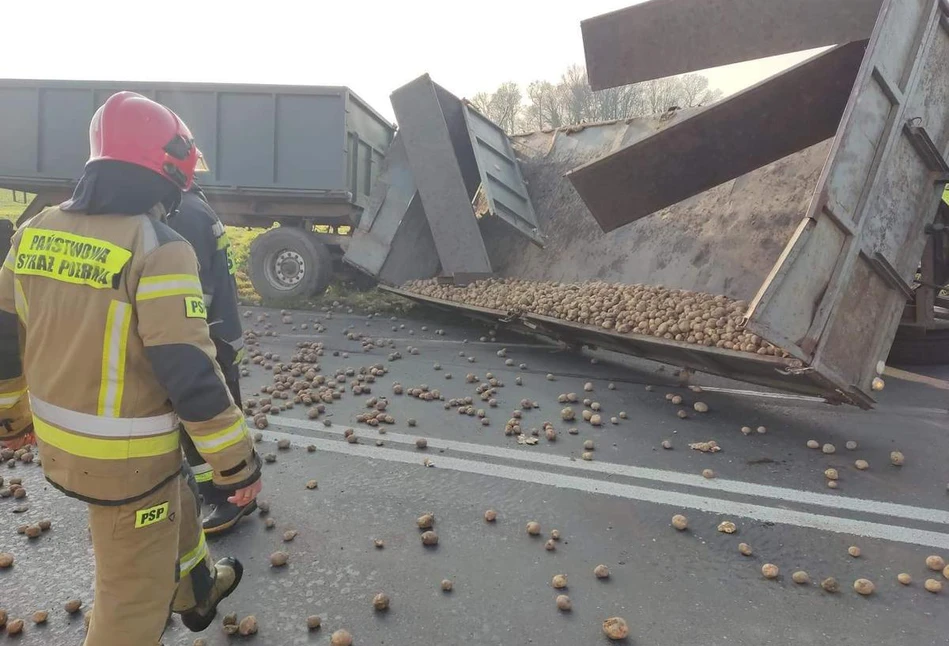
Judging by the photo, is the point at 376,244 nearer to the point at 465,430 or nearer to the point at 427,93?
the point at 427,93

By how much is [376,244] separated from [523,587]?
6.68 metres

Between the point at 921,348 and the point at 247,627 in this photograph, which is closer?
the point at 247,627

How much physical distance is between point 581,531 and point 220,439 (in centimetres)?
203

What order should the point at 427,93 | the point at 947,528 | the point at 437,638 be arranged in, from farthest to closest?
the point at 427,93 < the point at 947,528 < the point at 437,638

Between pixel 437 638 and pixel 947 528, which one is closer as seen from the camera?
pixel 437 638

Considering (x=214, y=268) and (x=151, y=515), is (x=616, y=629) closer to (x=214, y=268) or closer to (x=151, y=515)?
(x=151, y=515)

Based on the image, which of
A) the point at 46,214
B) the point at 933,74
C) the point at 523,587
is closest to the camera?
the point at 46,214

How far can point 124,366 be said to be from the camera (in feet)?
6.30

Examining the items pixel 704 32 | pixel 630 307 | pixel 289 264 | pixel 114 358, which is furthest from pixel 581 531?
pixel 289 264

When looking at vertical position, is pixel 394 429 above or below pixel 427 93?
below

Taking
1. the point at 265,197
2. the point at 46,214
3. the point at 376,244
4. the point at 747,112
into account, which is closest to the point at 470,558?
the point at 46,214

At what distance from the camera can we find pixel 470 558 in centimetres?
306

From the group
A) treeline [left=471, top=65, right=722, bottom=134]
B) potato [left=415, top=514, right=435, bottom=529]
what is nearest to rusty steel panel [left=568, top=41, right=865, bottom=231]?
potato [left=415, top=514, right=435, bottom=529]

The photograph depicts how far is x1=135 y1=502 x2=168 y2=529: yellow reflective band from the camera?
1965 mm
